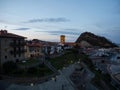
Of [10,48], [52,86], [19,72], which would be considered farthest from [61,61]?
[52,86]

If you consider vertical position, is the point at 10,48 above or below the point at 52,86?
above

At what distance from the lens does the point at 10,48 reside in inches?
1638

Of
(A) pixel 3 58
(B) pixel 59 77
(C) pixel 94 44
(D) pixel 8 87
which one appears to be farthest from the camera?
(C) pixel 94 44

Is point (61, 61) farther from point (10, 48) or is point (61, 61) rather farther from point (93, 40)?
point (93, 40)

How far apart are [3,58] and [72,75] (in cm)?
1322

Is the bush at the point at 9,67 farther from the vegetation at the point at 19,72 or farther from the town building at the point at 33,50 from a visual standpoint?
the town building at the point at 33,50

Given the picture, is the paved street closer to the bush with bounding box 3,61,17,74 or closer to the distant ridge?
the bush with bounding box 3,61,17,74

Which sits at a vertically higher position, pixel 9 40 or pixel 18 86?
pixel 9 40

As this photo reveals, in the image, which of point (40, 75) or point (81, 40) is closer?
point (40, 75)

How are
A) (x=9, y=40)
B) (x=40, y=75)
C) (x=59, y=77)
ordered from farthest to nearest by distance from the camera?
(x=9, y=40) → (x=59, y=77) → (x=40, y=75)

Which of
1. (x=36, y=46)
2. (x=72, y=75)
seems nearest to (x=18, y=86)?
(x=72, y=75)

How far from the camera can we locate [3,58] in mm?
38938

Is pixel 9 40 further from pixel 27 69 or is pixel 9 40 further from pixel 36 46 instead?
pixel 36 46

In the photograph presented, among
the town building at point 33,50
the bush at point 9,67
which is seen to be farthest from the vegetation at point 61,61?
the bush at point 9,67
